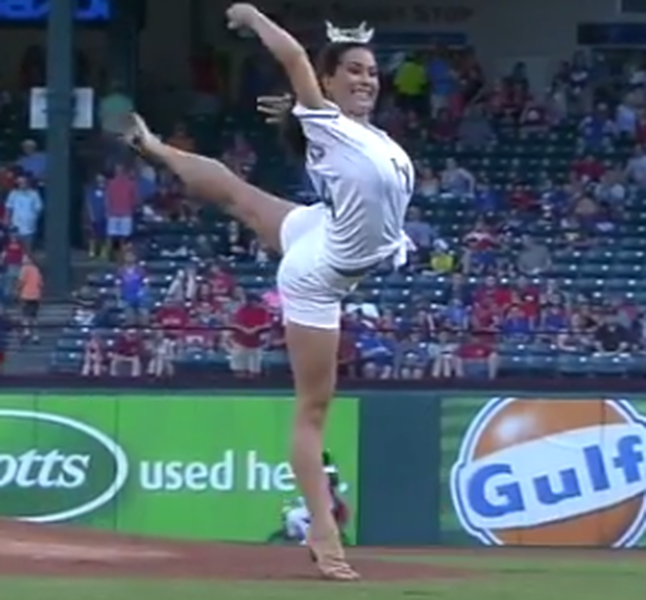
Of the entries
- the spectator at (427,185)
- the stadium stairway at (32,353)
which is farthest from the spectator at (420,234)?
the stadium stairway at (32,353)

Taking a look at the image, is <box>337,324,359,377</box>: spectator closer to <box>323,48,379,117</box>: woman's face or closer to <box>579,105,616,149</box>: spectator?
<box>579,105,616,149</box>: spectator

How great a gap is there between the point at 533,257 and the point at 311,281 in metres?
13.6

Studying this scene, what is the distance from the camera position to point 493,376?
17.3 meters

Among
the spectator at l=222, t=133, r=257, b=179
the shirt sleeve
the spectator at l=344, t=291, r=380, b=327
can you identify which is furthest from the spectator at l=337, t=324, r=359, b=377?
the shirt sleeve

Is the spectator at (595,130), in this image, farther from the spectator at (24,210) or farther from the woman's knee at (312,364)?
the woman's knee at (312,364)

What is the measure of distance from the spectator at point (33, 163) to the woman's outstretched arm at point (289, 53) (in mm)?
16390

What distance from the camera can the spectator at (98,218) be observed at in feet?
76.6

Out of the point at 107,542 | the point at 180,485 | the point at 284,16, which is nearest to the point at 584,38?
the point at 284,16

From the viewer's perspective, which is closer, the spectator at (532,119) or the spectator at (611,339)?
the spectator at (611,339)

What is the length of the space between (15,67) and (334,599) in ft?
68.3

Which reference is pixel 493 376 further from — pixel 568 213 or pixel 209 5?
pixel 209 5

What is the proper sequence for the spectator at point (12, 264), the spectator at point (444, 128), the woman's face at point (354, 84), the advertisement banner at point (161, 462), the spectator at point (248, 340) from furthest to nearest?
the spectator at point (444, 128) → the spectator at point (12, 264) → the spectator at point (248, 340) → the advertisement banner at point (161, 462) → the woman's face at point (354, 84)

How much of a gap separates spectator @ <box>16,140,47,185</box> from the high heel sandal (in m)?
16.1

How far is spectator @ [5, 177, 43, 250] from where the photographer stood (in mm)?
23078
